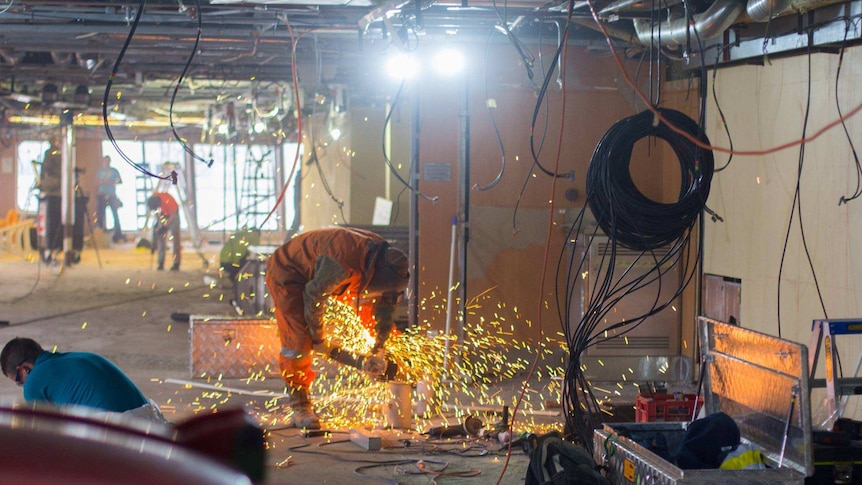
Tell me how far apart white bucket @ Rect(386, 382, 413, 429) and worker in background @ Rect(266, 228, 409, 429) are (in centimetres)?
22

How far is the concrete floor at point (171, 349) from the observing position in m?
6.48

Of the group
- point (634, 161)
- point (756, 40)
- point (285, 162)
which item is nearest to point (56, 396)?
point (756, 40)

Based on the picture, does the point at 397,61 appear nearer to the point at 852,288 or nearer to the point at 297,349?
the point at 297,349

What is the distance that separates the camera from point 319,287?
24.6ft

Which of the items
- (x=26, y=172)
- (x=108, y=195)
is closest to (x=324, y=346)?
(x=108, y=195)

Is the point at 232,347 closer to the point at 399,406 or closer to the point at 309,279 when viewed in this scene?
the point at 309,279

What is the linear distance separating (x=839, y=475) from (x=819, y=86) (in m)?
3.56

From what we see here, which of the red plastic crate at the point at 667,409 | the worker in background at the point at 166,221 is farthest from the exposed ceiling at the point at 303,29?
the worker in background at the point at 166,221

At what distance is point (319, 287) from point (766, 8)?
373cm

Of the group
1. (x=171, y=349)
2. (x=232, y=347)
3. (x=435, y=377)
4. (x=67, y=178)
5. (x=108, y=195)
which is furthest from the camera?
(x=108, y=195)

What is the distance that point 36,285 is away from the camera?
16.5 meters

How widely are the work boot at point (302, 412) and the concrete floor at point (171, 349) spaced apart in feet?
0.46

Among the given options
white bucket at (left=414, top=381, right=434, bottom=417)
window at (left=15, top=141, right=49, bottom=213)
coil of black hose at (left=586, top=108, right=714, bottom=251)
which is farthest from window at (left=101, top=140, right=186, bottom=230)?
coil of black hose at (left=586, top=108, right=714, bottom=251)

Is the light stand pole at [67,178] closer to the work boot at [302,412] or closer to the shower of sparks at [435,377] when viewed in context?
the shower of sparks at [435,377]
